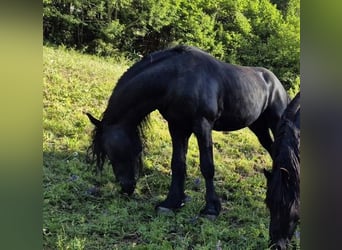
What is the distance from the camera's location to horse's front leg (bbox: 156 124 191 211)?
1654 mm

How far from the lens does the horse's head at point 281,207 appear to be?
158cm

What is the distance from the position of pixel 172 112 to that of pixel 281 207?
52cm

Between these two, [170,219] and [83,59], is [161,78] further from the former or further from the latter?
[170,219]

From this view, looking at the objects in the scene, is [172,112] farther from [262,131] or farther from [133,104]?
[262,131]

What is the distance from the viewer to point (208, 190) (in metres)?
1.68

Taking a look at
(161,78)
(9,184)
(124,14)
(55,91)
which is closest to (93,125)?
(55,91)

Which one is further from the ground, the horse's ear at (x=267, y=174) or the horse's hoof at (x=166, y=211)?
the horse's ear at (x=267, y=174)

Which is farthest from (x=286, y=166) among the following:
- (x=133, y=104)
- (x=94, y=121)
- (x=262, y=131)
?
(x=94, y=121)

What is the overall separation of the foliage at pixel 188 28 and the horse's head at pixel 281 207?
1.25ft

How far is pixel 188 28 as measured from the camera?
170 centimetres

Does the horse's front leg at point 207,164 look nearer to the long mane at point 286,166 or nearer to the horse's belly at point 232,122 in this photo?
the horse's belly at point 232,122

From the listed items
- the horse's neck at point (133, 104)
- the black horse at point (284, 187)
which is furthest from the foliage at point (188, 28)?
the black horse at point (284, 187)

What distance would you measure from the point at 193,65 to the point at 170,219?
1.91ft

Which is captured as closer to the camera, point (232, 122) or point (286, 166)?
point (286, 166)
